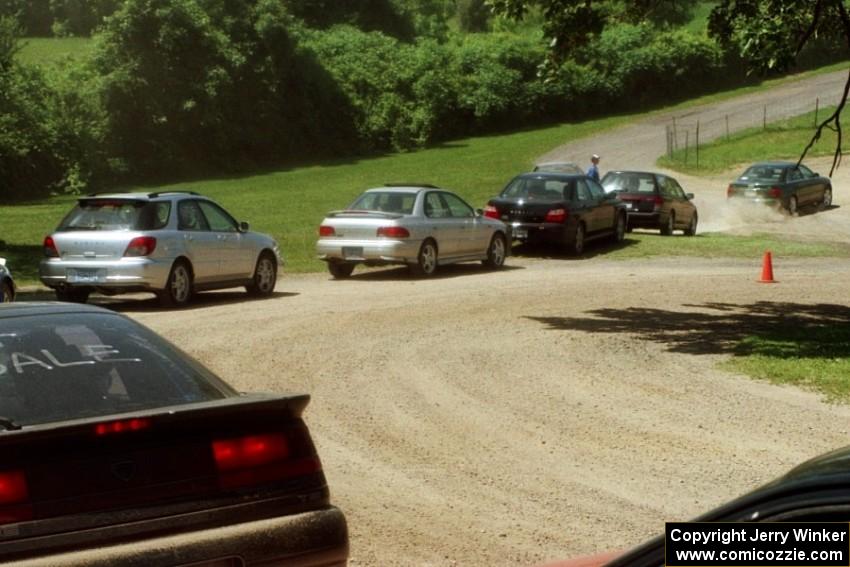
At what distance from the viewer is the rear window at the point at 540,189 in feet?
92.5

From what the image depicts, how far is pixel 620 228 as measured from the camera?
3083cm

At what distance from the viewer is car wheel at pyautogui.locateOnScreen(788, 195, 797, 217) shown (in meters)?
38.8

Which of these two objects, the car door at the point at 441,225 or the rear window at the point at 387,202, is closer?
the rear window at the point at 387,202

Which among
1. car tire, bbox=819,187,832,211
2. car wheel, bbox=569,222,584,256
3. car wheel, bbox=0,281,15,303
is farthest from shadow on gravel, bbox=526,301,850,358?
car tire, bbox=819,187,832,211

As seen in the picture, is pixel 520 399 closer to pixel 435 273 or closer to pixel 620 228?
pixel 435 273

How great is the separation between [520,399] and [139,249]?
7.95m

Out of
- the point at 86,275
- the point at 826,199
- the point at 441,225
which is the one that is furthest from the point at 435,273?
the point at 826,199

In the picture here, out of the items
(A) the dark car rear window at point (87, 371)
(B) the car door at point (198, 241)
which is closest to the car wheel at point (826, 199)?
(B) the car door at point (198, 241)

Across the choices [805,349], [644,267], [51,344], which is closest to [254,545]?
[51,344]

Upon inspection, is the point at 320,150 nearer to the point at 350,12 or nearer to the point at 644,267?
the point at 350,12

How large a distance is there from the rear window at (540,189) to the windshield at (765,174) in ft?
40.2

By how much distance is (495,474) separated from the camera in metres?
9.59

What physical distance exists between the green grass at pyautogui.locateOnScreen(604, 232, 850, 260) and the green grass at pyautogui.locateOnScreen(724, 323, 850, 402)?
12.1 meters

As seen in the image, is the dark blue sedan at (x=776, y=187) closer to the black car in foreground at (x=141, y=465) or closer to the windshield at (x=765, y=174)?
the windshield at (x=765, y=174)
